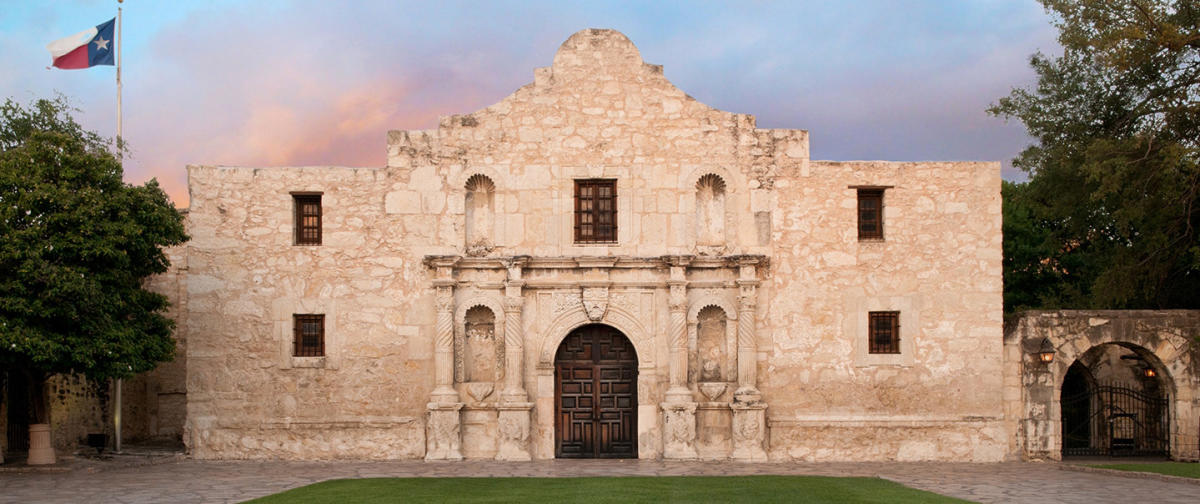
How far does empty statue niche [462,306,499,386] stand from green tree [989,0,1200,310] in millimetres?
12564

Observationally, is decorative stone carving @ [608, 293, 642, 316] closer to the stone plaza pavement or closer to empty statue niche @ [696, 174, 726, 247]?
empty statue niche @ [696, 174, 726, 247]

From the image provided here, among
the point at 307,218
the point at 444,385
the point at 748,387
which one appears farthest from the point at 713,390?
the point at 307,218

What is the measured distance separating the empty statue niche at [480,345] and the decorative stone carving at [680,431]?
361cm

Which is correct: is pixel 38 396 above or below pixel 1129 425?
above

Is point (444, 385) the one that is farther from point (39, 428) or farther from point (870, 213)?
point (870, 213)

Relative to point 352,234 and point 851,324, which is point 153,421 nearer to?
point 352,234

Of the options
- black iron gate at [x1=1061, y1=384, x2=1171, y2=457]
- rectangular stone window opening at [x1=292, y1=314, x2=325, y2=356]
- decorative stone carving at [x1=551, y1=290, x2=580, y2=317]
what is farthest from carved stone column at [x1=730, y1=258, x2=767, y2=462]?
rectangular stone window opening at [x1=292, y1=314, x2=325, y2=356]

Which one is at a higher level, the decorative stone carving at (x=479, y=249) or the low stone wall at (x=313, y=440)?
the decorative stone carving at (x=479, y=249)

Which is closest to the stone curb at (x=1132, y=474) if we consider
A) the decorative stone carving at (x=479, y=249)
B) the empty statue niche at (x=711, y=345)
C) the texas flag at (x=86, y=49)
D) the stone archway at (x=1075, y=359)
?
the stone archway at (x=1075, y=359)

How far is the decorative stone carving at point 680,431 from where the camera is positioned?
19.4 metres

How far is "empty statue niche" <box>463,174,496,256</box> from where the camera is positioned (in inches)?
800

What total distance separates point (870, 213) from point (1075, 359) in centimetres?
503

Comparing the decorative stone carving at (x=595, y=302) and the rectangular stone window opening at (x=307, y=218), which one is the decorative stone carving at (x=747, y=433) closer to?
the decorative stone carving at (x=595, y=302)

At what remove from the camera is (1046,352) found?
20.0 m
